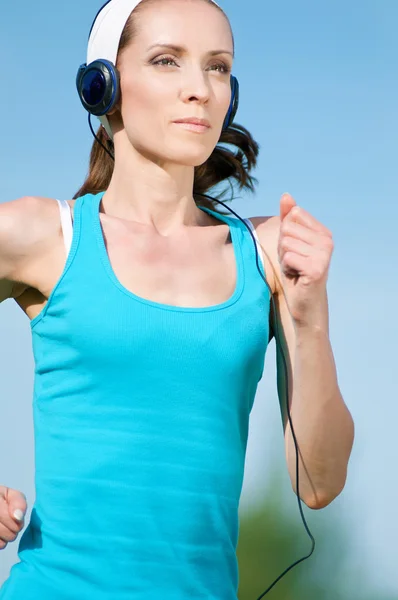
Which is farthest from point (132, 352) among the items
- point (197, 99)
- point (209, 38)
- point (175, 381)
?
point (209, 38)

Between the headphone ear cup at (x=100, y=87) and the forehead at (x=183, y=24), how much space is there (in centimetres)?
10

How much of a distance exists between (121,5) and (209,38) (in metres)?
0.29

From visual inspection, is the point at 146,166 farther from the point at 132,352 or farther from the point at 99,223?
the point at 132,352

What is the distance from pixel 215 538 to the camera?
2.14m

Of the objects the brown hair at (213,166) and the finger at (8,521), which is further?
the brown hair at (213,166)

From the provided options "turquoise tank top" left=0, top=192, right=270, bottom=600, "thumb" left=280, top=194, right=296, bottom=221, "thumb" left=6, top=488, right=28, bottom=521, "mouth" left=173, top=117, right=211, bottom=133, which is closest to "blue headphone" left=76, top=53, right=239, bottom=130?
"mouth" left=173, top=117, right=211, bottom=133

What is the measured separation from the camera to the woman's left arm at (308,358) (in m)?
1.98

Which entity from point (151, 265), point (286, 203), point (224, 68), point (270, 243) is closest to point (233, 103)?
point (224, 68)

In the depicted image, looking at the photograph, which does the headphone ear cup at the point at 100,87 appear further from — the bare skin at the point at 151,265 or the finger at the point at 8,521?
the finger at the point at 8,521

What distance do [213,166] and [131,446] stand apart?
100 centimetres

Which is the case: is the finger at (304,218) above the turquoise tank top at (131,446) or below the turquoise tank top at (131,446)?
above

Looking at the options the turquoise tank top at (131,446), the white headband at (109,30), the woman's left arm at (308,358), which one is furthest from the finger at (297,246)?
the white headband at (109,30)

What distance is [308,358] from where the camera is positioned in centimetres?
215

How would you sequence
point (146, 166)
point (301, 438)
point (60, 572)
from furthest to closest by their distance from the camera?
point (146, 166) < point (301, 438) < point (60, 572)
